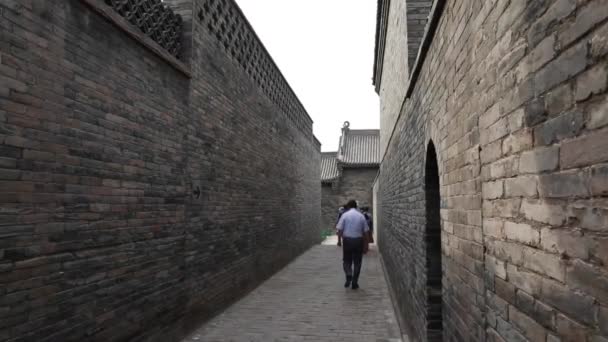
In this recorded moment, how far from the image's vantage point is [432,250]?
135 inches

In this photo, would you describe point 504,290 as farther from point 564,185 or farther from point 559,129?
point 559,129

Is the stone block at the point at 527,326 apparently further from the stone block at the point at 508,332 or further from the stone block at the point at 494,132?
the stone block at the point at 494,132

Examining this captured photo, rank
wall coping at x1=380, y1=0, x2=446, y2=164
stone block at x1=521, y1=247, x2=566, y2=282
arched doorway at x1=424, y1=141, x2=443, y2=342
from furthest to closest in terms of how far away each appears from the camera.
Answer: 1. arched doorway at x1=424, y1=141, x2=443, y2=342
2. wall coping at x1=380, y1=0, x2=446, y2=164
3. stone block at x1=521, y1=247, x2=566, y2=282

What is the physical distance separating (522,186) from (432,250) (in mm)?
2070

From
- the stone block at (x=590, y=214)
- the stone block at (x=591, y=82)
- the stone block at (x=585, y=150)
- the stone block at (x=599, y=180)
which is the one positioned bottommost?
the stone block at (x=590, y=214)

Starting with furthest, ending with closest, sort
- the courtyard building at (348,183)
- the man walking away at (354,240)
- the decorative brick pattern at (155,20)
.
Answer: the courtyard building at (348,183) → the man walking away at (354,240) → the decorative brick pattern at (155,20)

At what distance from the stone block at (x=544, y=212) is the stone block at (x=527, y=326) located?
1.16 ft

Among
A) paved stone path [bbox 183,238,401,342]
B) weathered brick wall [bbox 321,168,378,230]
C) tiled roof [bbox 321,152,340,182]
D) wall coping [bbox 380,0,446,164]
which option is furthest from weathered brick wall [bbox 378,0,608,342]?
tiled roof [bbox 321,152,340,182]

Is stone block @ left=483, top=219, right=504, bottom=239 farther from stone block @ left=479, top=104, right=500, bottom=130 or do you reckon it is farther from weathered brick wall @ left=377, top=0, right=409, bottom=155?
weathered brick wall @ left=377, top=0, right=409, bottom=155

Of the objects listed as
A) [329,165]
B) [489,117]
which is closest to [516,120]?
[489,117]

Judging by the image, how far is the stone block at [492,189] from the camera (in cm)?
171

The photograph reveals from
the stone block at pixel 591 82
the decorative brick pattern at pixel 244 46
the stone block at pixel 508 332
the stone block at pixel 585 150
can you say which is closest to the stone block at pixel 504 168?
the stone block at pixel 585 150

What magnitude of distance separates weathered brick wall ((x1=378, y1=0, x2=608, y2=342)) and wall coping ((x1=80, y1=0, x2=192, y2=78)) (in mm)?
2774

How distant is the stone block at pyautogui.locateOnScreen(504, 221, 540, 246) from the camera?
138 centimetres
